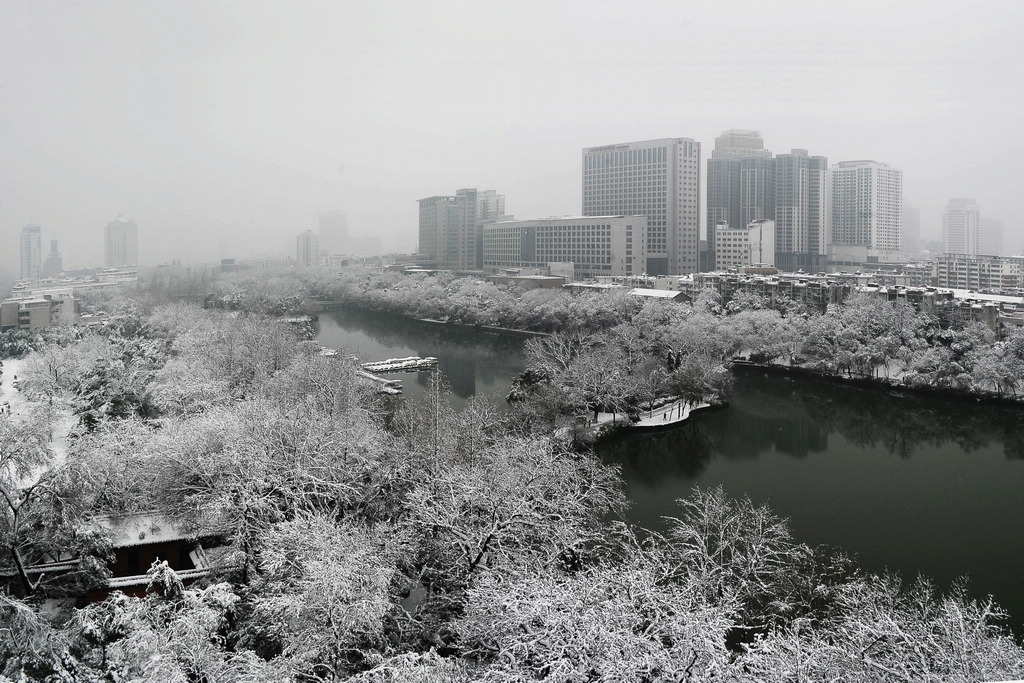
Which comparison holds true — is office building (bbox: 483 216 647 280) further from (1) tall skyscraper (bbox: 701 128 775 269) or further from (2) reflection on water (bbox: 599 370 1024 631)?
(2) reflection on water (bbox: 599 370 1024 631)

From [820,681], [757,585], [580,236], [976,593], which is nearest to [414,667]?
[820,681]

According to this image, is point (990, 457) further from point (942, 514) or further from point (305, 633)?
point (305, 633)

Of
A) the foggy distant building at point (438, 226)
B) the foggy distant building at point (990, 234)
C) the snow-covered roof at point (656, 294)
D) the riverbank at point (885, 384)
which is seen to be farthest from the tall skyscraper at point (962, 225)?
the riverbank at point (885, 384)

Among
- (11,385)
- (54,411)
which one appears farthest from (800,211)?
(54,411)

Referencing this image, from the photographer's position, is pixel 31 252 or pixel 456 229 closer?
pixel 31 252

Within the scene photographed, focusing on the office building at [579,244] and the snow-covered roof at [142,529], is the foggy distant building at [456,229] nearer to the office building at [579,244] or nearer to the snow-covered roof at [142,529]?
the office building at [579,244]

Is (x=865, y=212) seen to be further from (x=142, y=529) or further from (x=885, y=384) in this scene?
(x=142, y=529)
